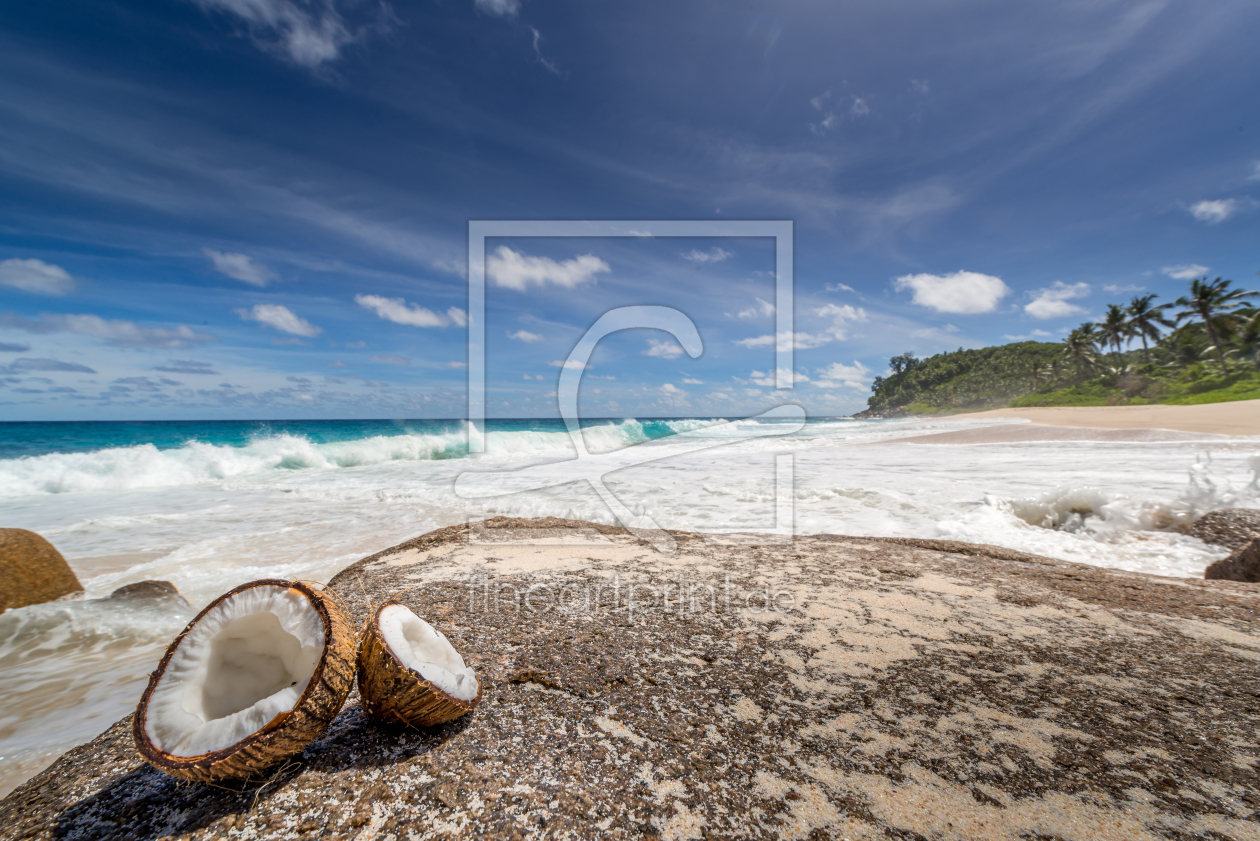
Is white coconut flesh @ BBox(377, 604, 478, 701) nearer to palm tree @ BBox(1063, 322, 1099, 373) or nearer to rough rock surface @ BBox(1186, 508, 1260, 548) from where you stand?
rough rock surface @ BBox(1186, 508, 1260, 548)

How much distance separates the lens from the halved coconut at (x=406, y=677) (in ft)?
5.62

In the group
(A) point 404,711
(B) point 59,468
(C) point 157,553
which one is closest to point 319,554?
(C) point 157,553

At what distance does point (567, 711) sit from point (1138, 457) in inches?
627

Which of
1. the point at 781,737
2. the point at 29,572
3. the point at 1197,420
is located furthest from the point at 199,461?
the point at 1197,420

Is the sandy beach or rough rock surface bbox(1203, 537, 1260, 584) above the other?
the sandy beach

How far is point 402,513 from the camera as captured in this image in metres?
8.10

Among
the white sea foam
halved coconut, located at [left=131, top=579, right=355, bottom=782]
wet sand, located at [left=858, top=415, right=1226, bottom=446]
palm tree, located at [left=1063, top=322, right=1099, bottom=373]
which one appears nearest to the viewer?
halved coconut, located at [left=131, top=579, right=355, bottom=782]

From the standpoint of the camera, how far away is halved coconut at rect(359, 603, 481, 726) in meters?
1.71

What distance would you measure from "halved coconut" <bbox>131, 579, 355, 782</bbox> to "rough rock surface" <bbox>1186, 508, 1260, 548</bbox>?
313 inches

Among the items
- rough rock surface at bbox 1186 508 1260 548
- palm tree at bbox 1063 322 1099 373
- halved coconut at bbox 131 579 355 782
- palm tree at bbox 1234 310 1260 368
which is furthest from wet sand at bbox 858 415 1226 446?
palm tree at bbox 1063 322 1099 373

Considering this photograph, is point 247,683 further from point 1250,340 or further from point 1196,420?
point 1250,340

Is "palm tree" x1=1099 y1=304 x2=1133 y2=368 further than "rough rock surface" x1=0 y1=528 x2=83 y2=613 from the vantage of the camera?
Yes

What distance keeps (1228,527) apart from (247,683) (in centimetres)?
848

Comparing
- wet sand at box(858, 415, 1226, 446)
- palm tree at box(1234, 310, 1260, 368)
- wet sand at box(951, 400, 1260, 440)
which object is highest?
palm tree at box(1234, 310, 1260, 368)
